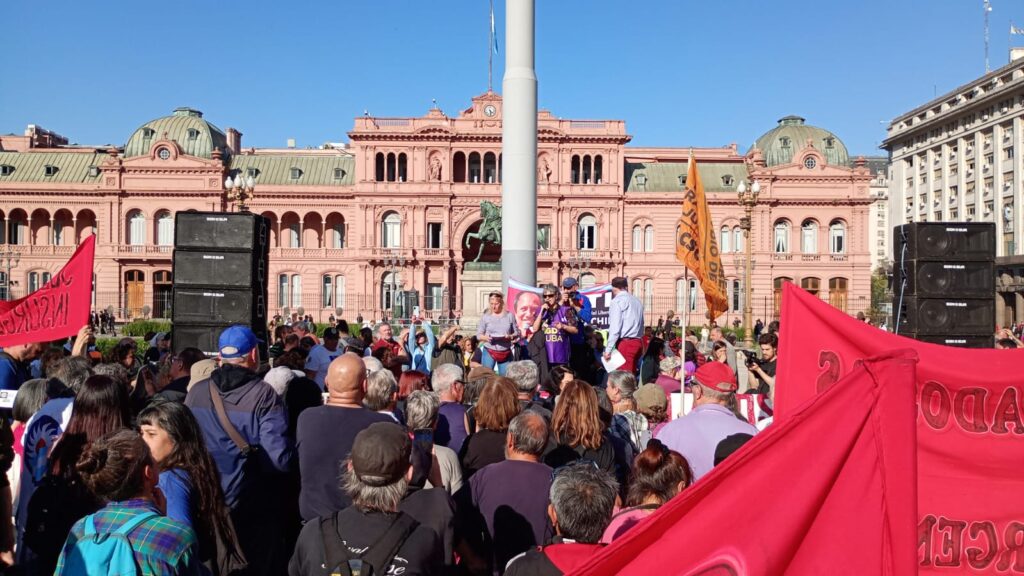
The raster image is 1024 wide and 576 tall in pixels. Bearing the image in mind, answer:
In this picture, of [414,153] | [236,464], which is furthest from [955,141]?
[236,464]

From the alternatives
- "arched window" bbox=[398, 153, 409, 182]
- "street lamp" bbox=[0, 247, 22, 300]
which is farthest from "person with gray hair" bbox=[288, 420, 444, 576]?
"street lamp" bbox=[0, 247, 22, 300]

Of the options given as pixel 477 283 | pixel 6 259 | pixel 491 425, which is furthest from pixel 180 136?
pixel 491 425

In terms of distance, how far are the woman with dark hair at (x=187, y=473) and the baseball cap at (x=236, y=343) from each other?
65.2 inches

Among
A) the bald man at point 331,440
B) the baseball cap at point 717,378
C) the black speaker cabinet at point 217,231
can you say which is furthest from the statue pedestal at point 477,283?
the bald man at point 331,440

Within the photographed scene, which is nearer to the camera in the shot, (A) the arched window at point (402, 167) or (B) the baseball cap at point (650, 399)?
(B) the baseball cap at point (650, 399)

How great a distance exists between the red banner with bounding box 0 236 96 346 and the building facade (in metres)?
52.2

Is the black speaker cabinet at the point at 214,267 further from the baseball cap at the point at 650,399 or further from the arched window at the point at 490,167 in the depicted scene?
the arched window at the point at 490,167

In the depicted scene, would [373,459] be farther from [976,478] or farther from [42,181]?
[42,181]

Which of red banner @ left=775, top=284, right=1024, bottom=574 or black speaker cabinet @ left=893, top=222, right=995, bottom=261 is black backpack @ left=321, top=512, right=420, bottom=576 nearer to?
red banner @ left=775, top=284, right=1024, bottom=574

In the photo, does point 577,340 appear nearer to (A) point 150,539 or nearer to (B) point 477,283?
(A) point 150,539

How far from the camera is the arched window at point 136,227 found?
181ft

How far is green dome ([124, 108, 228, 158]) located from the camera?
5641cm

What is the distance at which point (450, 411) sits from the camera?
6105mm

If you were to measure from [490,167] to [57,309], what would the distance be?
48377 mm
